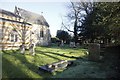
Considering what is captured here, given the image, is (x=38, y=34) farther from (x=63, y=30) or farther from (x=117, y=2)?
(x=117, y=2)

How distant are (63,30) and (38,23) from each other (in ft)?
56.5

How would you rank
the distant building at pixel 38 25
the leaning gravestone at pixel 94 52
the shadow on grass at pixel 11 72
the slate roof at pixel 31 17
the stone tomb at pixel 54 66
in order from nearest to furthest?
the shadow on grass at pixel 11 72 < the stone tomb at pixel 54 66 < the leaning gravestone at pixel 94 52 < the slate roof at pixel 31 17 < the distant building at pixel 38 25

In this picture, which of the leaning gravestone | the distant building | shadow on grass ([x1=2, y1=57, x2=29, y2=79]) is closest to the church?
shadow on grass ([x1=2, y1=57, x2=29, y2=79])

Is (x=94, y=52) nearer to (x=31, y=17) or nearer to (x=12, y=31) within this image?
(x=12, y=31)

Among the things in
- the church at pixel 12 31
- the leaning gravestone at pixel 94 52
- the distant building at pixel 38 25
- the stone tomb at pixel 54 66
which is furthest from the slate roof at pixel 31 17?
the stone tomb at pixel 54 66

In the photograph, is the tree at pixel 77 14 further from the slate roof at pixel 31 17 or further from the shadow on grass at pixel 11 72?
the shadow on grass at pixel 11 72

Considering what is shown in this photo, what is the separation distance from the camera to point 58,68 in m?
13.8

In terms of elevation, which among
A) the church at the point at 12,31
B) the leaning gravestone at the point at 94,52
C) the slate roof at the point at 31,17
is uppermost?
the slate roof at the point at 31,17

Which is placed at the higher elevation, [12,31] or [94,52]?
[12,31]

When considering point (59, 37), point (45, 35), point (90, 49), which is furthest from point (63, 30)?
point (90, 49)

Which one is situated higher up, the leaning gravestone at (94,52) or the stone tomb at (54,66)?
the leaning gravestone at (94,52)

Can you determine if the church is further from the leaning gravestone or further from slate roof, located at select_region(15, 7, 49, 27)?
the leaning gravestone

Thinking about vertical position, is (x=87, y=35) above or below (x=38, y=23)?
below

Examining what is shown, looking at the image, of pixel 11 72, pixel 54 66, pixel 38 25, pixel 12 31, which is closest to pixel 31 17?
pixel 38 25
